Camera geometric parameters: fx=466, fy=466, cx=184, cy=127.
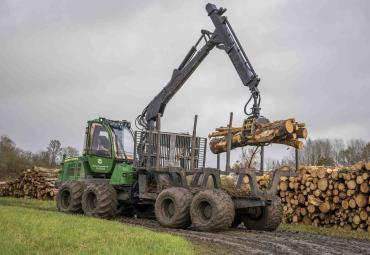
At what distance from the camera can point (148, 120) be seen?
51.0 ft

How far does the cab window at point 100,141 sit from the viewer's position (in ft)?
48.6

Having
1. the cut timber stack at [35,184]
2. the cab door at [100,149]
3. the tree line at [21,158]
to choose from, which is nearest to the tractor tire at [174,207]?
the cab door at [100,149]

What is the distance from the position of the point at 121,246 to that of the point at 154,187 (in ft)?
20.3

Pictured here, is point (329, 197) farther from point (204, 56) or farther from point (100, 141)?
point (100, 141)

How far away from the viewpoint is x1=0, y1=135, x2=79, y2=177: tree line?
171 ft

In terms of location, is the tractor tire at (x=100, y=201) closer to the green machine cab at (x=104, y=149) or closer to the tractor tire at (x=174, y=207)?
the green machine cab at (x=104, y=149)

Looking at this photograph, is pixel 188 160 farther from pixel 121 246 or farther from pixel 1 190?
pixel 1 190

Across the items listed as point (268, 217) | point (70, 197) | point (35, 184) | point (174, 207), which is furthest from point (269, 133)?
point (35, 184)

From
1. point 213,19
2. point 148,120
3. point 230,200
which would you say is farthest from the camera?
point 148,120

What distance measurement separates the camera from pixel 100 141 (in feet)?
49.1

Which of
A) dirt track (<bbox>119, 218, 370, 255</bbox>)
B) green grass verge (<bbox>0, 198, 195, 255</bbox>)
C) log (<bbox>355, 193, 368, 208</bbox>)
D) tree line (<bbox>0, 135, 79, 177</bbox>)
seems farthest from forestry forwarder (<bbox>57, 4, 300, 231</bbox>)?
tree line (<bbox>0, 135, 79, 177</bbox>)

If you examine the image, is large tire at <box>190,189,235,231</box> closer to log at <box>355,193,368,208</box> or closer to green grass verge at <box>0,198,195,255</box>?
green grass verge at <box>0,198,195,255</box>

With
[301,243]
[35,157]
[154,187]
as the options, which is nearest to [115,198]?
[154,187]

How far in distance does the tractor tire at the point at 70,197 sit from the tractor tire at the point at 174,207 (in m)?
3.75
